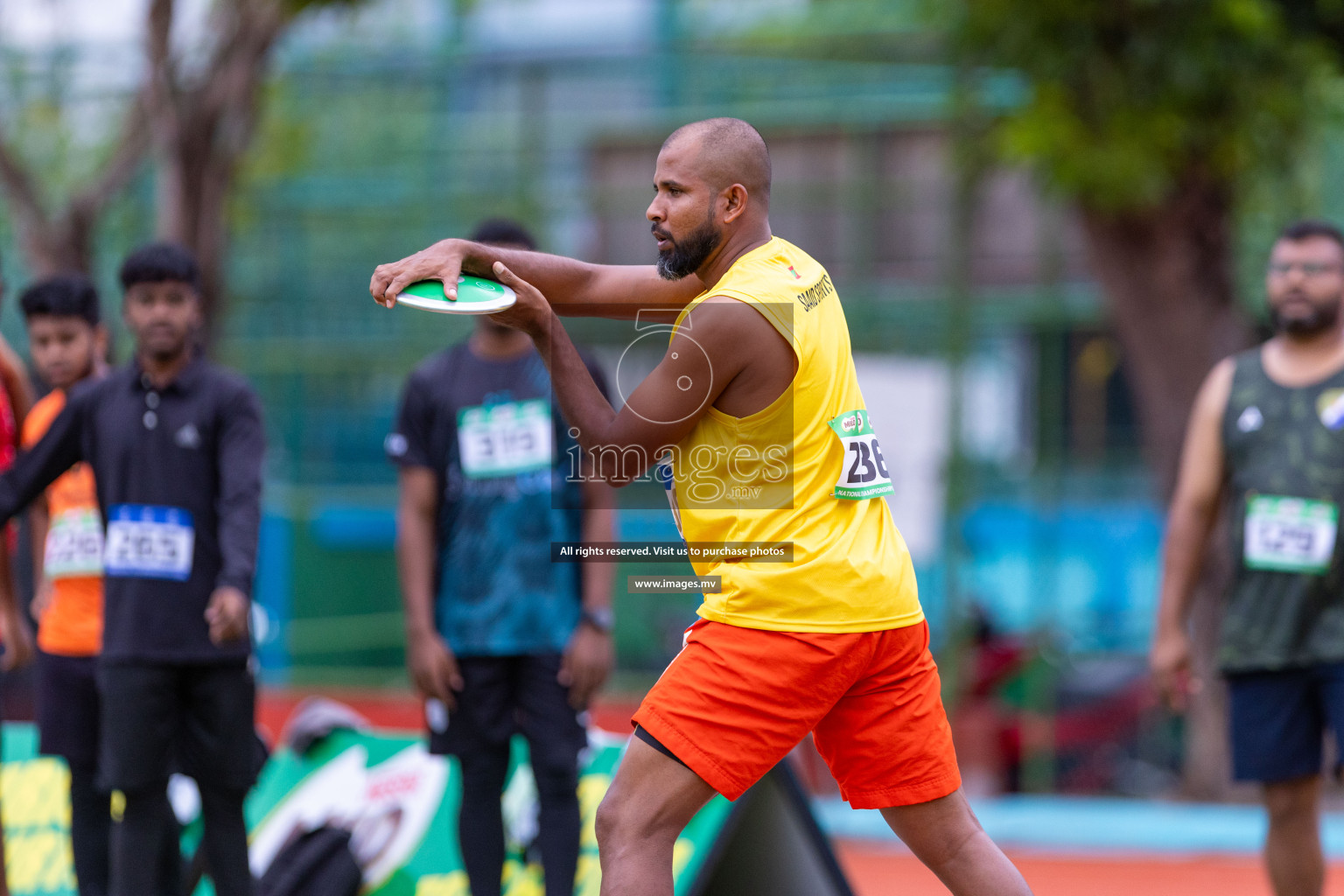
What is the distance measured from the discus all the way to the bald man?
1.0 inches

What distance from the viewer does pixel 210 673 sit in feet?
13.5

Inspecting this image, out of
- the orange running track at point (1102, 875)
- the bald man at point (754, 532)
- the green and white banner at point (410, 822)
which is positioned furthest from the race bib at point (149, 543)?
the orange running track at point (1102, 875)

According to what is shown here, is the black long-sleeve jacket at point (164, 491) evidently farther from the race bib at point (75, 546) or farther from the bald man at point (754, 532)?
the bald man at point (754, 532)

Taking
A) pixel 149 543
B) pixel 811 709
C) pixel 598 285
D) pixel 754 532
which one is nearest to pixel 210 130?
pixel 149 543

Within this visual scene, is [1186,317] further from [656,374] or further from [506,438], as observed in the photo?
[656,374]

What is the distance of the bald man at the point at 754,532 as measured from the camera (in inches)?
115

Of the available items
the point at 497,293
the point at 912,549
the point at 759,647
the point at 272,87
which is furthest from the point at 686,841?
the point at 272,87

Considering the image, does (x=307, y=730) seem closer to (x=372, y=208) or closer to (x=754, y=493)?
(x=754, y=493)

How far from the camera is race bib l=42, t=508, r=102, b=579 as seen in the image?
457cm

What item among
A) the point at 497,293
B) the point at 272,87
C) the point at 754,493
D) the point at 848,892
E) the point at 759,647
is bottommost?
the point at 848,892

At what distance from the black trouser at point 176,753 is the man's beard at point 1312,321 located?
3.22 metres

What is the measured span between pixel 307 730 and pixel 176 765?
1150 mm

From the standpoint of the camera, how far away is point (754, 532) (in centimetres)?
301

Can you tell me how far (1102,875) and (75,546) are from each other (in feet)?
14.4
